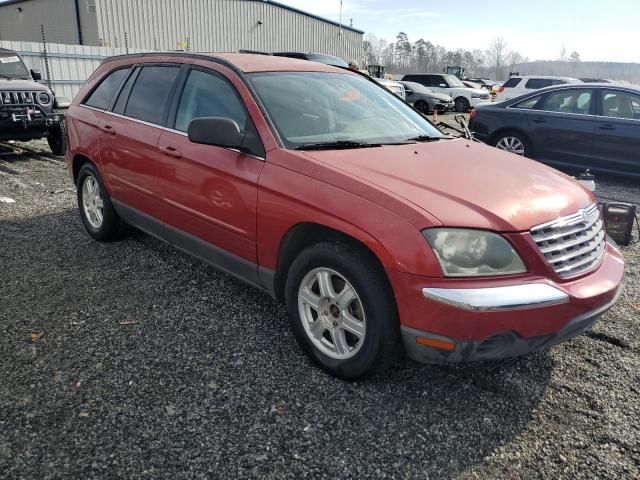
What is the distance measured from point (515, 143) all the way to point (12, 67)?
29.3ft

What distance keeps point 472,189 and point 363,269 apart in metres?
0.70

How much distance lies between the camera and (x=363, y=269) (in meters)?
2.50

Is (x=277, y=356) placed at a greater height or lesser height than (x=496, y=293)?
lesser

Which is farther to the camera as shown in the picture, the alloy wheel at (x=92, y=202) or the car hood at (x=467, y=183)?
the alloy wheel at (x=92, y=202)

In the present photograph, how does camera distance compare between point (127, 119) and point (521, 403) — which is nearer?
point (521, 403)

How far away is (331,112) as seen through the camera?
344 centimetres

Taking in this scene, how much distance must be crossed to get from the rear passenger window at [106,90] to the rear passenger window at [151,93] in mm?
340

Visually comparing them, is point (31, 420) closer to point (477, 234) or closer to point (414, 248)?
point (414, 248)

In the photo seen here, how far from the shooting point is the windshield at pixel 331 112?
3.18 meters

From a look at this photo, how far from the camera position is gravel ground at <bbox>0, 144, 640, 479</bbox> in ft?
7.38

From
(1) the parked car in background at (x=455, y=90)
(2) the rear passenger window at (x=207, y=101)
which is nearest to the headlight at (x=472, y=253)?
(2) the rear passenger window at (x=207, y=101)

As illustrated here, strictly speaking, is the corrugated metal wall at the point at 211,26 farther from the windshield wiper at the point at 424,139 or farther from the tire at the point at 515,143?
the windshield wiper at the point at 424,139

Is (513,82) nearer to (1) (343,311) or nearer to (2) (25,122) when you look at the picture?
(2) (25,122)

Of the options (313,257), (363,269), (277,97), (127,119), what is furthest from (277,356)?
(127,119)
